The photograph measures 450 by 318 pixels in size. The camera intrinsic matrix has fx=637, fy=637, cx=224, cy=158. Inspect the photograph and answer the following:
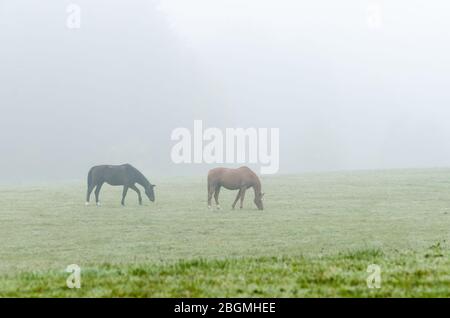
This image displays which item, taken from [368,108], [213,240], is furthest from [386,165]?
[213,240]

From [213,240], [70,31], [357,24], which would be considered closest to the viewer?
[213,240]

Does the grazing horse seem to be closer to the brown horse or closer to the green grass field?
the green grass field

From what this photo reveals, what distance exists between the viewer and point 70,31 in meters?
109

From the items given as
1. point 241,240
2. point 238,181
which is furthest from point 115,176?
point 241,240

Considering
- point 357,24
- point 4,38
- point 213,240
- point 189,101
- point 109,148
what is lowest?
point 213,240

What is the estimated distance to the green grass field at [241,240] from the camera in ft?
28.8

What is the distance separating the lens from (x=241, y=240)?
22203 mm

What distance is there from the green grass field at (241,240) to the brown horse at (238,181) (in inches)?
38.9

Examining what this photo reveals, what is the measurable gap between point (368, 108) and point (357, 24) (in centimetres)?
4428

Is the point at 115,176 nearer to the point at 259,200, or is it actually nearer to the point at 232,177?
the point at 232,177

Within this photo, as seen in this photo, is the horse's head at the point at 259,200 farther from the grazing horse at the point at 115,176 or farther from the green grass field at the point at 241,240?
the grazing horse at the point at 115,176

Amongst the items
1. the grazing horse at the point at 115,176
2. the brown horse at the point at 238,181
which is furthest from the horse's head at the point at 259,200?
the grazing horse at the point at 115,176

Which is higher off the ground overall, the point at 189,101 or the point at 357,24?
the point at 357,24
